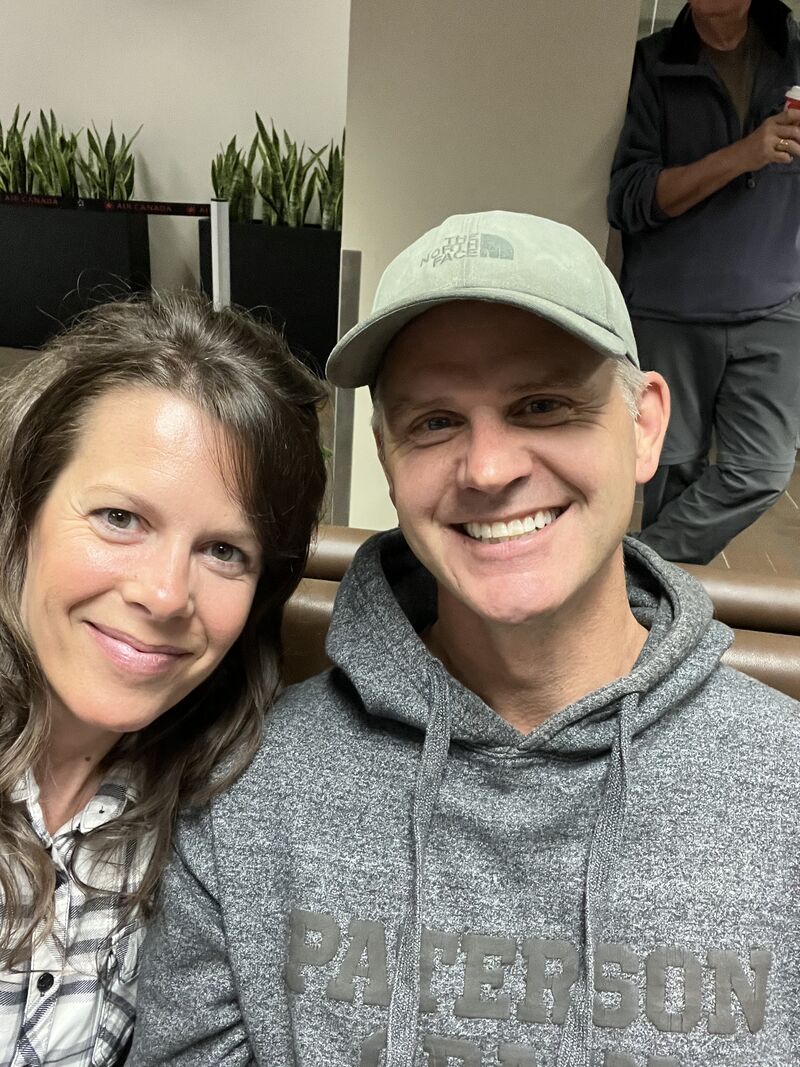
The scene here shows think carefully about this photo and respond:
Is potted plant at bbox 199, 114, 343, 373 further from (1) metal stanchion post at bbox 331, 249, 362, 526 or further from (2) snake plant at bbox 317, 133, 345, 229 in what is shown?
(1) metal stanchion post at bbox 331, 249, 362, 526

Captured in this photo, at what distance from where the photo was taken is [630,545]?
1.21 meters

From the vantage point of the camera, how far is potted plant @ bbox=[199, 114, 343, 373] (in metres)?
3.66

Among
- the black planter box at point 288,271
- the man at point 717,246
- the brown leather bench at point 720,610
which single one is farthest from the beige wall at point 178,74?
the brown leather bench at point 720,610

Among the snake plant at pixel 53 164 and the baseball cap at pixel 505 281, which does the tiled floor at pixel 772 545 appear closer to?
the snake plant at pixel 53 164

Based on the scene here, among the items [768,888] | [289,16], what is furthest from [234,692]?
[289,16]

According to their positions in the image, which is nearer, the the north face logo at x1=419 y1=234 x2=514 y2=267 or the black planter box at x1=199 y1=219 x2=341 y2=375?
the the north face logo at x1=419 y1=234 x2=514 y2=267

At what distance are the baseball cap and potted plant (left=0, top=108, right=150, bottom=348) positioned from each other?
312cm

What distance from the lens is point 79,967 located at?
108 centimetres

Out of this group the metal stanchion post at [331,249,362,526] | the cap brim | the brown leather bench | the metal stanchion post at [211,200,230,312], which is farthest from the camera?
the metal stanchion post at [331,249,362,526]

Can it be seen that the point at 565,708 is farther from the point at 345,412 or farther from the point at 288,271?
the point at 288,271

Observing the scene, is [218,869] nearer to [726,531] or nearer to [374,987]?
[374,987]

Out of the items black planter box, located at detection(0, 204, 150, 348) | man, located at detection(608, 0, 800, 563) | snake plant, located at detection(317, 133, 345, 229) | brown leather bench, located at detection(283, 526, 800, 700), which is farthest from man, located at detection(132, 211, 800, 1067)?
black planter box, located at detection(0, 204, 150, 348)

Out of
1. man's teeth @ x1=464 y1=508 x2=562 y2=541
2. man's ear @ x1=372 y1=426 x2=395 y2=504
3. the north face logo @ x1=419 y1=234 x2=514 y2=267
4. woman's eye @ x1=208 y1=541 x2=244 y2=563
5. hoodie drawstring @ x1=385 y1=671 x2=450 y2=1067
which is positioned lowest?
hoodie drawstring @ x1=385 y1=671 x2=450 y2=1067

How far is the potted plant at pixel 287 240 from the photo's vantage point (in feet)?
12.0
